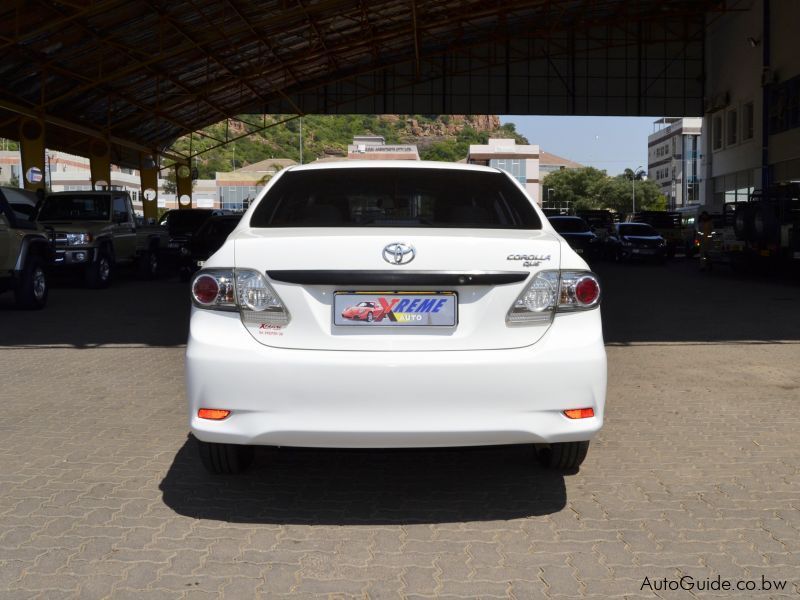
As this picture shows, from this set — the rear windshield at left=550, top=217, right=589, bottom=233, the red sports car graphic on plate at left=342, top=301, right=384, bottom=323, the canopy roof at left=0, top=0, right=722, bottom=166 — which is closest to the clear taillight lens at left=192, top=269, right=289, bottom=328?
the red sports car graphic on plate at left=342, top=301, right=384, bottom=323

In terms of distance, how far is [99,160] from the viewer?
117ft

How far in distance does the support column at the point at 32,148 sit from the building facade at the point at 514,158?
3485 inches

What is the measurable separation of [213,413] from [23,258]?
11.2 meters

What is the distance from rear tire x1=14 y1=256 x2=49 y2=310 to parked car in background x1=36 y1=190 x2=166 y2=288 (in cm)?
344

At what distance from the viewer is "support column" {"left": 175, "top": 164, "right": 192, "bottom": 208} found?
152 ft

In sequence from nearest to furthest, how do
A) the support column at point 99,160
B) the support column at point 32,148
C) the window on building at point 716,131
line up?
1. the support column at point 32,148
2. the support column at point 99,160
3. the window on building at point 716,131

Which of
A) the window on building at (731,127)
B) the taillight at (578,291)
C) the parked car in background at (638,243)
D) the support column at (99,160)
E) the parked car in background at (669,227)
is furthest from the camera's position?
the window on building at (731,127)

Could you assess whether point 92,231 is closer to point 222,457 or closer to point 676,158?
point 222,457

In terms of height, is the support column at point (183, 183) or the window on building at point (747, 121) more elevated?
the window on building at point (747, 121)

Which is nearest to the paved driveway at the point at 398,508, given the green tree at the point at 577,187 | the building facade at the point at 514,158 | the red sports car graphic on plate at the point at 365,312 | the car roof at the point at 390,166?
the red sports car graphic on plate at the point at 365,312

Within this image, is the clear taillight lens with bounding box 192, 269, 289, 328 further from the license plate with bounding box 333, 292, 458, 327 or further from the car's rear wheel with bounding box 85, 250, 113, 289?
the car's rear wheel with bounding box 85, 250, 113, 289

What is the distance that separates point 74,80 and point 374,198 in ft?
88.8

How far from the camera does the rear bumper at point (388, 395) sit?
4035mm

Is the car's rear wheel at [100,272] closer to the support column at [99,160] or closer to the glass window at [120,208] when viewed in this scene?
the glass window at [120,208]
